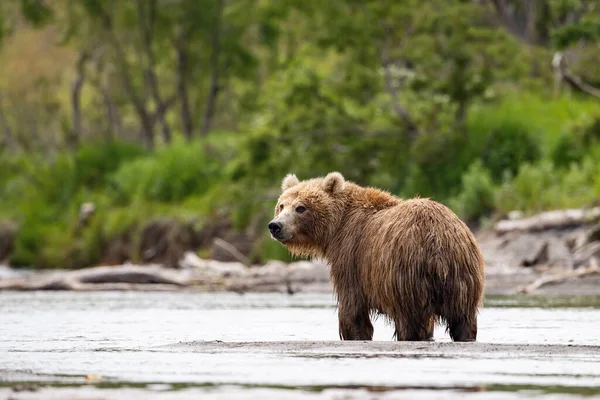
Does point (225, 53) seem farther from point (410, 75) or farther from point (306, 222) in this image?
point (306, 222)

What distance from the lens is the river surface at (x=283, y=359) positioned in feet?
24.9

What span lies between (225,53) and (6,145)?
75.3 ft

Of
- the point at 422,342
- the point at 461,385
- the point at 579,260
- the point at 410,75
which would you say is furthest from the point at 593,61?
the point at 461,385

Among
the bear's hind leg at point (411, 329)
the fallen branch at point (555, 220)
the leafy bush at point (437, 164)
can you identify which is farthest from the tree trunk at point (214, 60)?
the bear's hind leg at point (411, 329)

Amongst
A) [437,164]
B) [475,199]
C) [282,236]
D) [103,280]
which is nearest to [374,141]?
[437,164]

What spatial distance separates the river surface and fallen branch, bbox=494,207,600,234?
7723mm

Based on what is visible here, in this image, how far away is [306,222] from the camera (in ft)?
41.0

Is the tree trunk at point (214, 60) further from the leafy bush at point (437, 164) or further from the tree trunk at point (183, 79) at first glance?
the leafy bush at point (437, 164)

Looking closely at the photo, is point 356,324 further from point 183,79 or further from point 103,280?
point 183,79

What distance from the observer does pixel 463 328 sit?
35.7 ft

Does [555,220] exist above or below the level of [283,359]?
below

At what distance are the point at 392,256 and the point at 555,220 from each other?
14703mm

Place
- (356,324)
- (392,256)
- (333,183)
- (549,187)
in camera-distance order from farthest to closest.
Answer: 1. (549,187)
2. (333,183)
3. (356,324)
4. (392,256)

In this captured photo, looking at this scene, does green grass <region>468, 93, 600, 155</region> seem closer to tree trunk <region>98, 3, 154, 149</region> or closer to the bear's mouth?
the bear's mouth
